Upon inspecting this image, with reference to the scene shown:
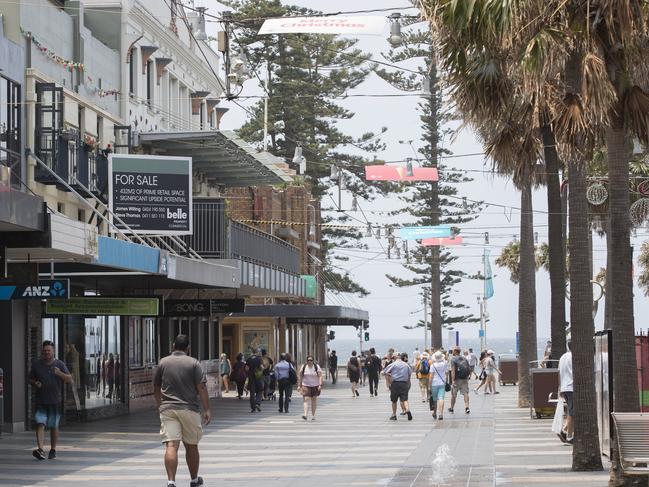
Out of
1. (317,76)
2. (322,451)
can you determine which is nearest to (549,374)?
(322,451)

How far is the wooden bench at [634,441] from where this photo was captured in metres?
15.1

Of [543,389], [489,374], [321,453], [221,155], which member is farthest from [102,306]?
[489,374]

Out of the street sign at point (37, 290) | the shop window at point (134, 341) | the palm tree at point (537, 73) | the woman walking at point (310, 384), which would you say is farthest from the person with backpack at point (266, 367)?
the palm tree at point (537, 73)

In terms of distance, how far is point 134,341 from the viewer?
37.8 metres

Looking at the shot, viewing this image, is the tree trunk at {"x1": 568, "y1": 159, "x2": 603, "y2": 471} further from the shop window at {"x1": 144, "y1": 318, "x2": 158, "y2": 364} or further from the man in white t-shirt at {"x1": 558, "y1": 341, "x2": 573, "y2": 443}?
the shop window at {"x1": 144, "y1": 318, "x2": 158, "y2": 364}

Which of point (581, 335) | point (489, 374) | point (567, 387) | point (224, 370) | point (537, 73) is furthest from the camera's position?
point (224, 370)

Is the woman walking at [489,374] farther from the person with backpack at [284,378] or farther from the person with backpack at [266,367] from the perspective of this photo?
the person with backpack at [284,378]

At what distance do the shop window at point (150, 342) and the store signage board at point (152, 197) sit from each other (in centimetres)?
881

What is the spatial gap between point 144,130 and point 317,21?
55.6 ft

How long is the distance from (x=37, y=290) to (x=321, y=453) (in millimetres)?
5575

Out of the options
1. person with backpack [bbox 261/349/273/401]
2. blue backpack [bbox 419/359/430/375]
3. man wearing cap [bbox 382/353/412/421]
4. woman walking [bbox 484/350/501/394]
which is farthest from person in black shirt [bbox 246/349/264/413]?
woman walking [bbox 484/350/501/394]

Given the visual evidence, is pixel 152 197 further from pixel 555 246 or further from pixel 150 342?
pixel 150 342

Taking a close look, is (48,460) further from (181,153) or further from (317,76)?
(317,76)

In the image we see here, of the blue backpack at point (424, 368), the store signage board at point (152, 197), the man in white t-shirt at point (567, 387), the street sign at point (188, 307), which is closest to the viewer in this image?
the man in white t-shirt at point (567, 387)
